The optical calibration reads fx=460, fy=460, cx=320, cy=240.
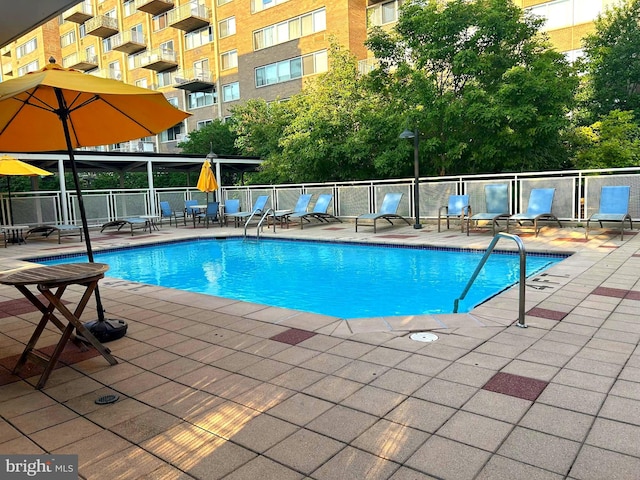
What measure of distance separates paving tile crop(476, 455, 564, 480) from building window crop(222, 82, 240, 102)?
2941 centimetres

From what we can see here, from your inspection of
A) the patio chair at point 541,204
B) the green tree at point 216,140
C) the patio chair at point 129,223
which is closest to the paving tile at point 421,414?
the patio chair at point 541,204

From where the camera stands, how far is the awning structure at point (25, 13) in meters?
4.50

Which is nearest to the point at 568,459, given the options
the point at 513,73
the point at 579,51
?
the point at 513,73

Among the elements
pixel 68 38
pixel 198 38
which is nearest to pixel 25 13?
pixel 198 38

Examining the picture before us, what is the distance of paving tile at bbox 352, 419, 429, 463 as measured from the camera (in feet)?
7.16

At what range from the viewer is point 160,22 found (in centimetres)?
3319

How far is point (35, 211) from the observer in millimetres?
14984

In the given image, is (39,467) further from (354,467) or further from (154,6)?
(154,6)

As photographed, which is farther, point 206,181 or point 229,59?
point 229,59

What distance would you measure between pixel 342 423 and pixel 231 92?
2972cm

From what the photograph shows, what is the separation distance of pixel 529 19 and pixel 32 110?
14.5m

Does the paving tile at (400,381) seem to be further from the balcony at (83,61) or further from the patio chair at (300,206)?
the balcony at (83,61)

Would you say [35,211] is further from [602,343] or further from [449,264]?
[602,343]

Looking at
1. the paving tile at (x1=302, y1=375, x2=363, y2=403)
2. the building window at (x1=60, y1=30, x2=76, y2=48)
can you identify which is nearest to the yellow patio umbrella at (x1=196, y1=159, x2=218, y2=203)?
the paving tile at (x1=302, y1=375, x2=363, y2=403)
